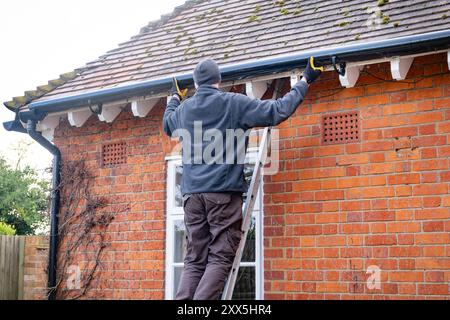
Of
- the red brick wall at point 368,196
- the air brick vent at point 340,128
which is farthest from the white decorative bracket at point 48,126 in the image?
the air brick vent at point 340,128

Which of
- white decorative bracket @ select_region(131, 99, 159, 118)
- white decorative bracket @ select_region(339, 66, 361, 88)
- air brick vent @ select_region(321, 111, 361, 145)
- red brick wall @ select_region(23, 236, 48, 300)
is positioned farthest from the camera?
red brick wall @ select_region(23, 236, 48, 300)

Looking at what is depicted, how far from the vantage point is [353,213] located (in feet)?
20.2

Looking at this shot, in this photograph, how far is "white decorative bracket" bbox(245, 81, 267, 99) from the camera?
6652 millimetres

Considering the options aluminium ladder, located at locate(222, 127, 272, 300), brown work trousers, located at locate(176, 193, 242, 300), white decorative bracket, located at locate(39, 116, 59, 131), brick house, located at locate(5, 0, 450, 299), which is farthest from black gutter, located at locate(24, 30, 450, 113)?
brown work trousers, located at locate(176, 193, 242, 300)

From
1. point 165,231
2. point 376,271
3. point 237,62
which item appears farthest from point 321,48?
point 165,231

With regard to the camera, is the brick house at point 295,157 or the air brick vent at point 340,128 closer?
the brick house at point 295,157

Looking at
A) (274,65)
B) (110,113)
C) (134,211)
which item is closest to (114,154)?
(110,113)

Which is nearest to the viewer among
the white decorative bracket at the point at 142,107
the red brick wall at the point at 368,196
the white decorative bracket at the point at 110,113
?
the red brick wall at the point at 368,196

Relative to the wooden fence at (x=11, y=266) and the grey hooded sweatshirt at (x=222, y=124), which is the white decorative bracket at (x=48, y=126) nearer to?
the wooden fence at (x=11, y=266)

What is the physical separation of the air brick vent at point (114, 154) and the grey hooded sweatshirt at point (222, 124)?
283cm

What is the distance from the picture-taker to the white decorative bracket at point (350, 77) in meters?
6.16

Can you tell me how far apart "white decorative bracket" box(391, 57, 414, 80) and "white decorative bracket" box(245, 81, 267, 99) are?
56.3 inches

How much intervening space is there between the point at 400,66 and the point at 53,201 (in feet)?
15.6

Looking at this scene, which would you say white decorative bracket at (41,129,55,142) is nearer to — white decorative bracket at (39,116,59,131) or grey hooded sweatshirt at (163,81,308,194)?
white decorative bracket at (39,116,59,131)
